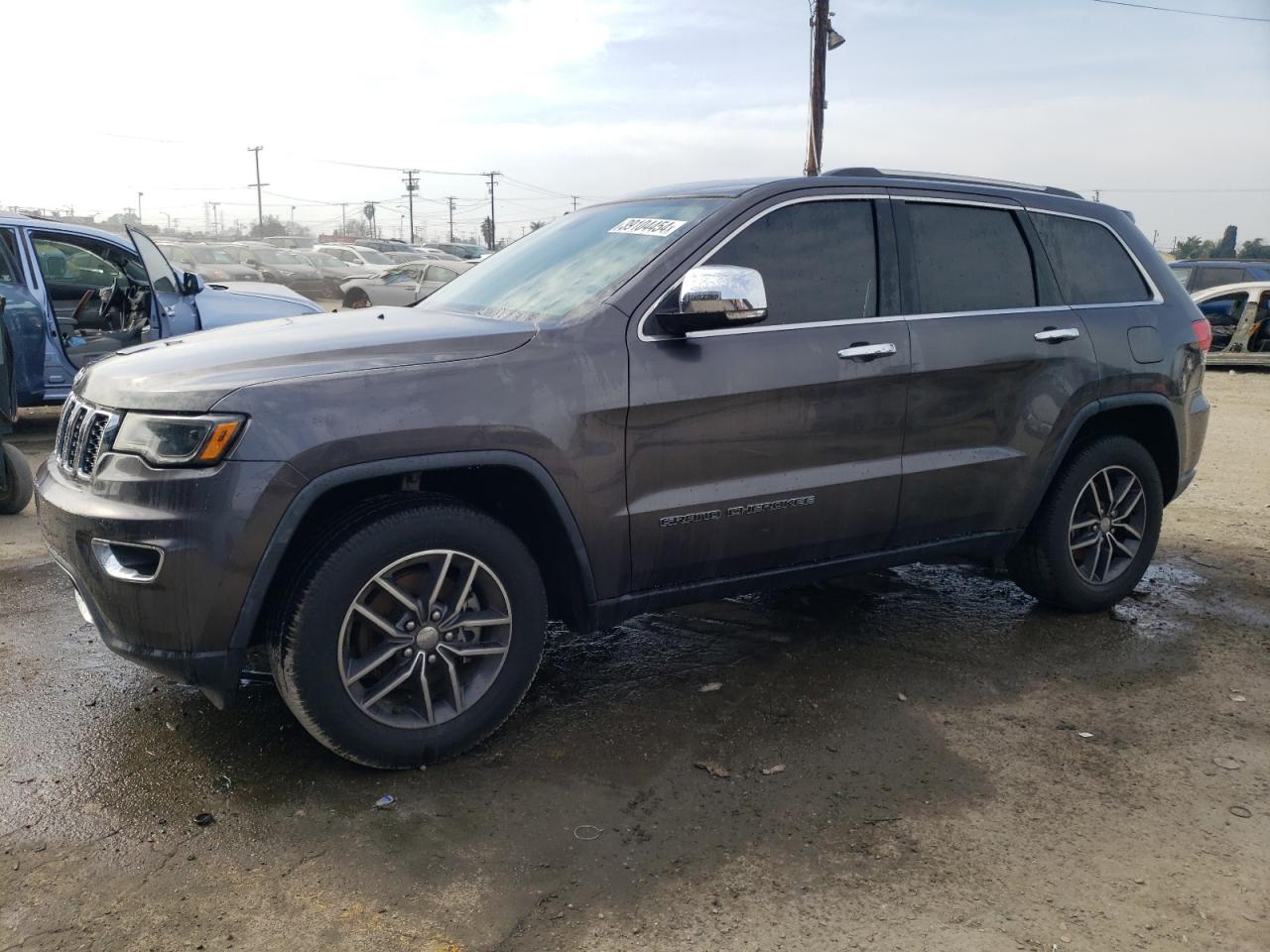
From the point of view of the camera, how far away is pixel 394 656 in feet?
10.7

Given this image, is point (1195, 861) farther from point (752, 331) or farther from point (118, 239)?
point (118, 239)

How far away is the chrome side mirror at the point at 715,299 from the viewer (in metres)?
3.40

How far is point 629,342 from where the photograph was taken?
3490mm

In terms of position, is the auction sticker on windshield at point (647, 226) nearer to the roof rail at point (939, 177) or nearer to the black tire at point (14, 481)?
the roof rail at point (939, 177)

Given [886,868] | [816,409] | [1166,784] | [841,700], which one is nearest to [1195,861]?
[1166,784]

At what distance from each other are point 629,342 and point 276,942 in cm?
200

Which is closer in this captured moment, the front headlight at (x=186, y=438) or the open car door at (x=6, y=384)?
the front headlight at (x=186, y=438)

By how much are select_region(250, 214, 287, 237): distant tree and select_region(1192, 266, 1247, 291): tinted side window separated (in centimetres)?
8888

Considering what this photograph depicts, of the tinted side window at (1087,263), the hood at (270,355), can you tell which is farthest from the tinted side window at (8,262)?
the tinted side window at (1087,263)

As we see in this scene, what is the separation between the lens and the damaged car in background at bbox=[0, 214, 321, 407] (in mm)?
8180

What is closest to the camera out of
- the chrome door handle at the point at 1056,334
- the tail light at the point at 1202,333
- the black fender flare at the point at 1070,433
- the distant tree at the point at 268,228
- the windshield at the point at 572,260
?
the windshield at the point at 572,260

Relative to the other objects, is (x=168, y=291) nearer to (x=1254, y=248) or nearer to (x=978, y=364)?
(x=978, y=364)

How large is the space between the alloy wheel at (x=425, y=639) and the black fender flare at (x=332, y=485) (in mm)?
252

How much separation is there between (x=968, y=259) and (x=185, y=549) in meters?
3.16
